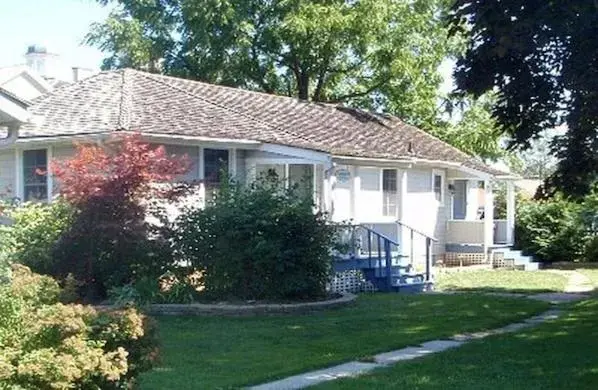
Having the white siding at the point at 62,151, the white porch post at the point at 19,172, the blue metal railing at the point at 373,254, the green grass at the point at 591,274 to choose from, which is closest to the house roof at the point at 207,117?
the white siding at the point at 62,151

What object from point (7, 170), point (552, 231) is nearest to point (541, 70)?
point (7, 170)

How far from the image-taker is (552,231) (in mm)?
30281

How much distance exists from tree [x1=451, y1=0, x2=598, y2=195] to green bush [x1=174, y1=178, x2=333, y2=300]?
12.6 ft

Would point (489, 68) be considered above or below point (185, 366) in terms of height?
above

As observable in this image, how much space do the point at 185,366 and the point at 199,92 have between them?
15089 mm

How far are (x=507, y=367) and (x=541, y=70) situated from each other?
545cm

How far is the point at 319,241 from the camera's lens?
52.5ft

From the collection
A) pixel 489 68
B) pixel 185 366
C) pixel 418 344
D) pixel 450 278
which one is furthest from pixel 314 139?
pixel 185 366

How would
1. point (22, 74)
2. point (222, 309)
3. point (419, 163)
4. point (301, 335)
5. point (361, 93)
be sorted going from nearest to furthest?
point (301, 335)
point (222, 309)
point (419, 163)
point (361, 93)
point (22, 74)

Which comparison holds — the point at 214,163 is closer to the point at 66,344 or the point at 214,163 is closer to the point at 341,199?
the point at 341,199

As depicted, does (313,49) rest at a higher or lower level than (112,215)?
higher

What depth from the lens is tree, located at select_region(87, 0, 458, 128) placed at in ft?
104

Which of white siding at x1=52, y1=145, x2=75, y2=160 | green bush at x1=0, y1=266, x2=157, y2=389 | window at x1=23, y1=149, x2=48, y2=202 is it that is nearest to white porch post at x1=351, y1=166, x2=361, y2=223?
white siding at x1=52, y1=145, x2=75, y2=160

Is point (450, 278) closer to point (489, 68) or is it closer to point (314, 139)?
point (314, 139)
